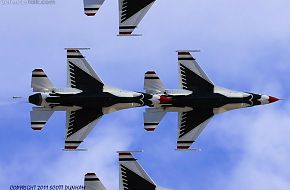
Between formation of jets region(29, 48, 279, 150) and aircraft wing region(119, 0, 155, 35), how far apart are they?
3611 millimetres

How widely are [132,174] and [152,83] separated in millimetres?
6595

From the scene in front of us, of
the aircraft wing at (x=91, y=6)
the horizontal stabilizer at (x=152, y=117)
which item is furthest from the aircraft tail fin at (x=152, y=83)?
the aircraft wing at (x=91, y=6)

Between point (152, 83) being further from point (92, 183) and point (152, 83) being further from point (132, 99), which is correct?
point (92, 183)

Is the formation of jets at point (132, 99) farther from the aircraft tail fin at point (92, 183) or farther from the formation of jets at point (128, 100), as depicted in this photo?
the aircraft tail fin at point (92, 183)

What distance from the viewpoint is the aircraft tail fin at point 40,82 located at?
125062 millimetres

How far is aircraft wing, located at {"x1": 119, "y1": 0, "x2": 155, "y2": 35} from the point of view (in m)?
127

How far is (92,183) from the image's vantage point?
12469 centimetres

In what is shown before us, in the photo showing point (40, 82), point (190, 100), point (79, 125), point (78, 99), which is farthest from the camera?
point (79, 125)

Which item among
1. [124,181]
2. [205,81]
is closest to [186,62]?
[205,81]

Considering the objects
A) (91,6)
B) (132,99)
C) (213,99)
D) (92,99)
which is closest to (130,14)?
(91,6)

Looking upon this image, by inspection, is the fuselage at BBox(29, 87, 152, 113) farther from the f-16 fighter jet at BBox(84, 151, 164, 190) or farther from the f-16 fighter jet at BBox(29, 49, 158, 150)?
the f-16 fighter jet at BBox(84, 151, 164, 190)

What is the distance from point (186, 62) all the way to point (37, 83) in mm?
10898

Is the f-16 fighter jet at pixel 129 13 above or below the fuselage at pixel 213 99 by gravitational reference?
above

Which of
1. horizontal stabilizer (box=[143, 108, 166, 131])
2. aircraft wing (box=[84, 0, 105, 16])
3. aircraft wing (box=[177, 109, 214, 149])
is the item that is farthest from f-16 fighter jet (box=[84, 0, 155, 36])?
aircraft wing (box=[177, 109, 214, 149])
